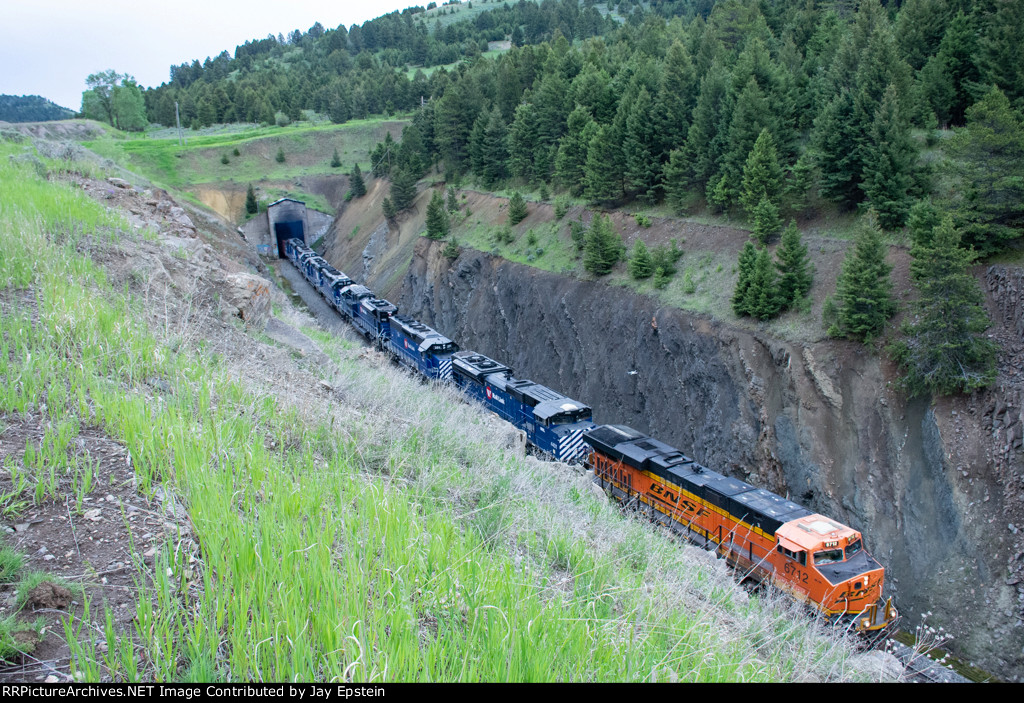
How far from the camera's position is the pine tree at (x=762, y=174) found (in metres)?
29.7

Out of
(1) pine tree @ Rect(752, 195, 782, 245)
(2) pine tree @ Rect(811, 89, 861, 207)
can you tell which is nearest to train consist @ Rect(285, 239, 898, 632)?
(1) pine tree @ Rect(752, 195, 782, 245)

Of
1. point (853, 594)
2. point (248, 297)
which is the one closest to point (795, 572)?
point (853, 594)

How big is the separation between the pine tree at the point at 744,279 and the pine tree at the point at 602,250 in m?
9.02

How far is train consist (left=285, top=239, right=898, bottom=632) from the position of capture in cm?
1442

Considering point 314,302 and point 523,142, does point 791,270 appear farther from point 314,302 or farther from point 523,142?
point 314,302

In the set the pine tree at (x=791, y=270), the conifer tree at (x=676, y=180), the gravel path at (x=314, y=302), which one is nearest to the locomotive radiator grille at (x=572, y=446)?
the pine tree at (x=791, y=270)

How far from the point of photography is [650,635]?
4.39 metres

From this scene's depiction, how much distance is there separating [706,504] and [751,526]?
1323 mm

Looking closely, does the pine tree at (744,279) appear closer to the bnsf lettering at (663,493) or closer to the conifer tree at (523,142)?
the bnsf lettering at (663,493)

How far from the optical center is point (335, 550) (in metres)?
4.55

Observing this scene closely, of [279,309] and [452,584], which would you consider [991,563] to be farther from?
[279,309]

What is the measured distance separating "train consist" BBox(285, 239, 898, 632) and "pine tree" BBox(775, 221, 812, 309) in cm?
874

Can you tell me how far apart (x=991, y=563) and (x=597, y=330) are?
19197 millimetres
